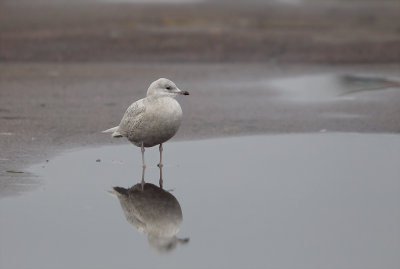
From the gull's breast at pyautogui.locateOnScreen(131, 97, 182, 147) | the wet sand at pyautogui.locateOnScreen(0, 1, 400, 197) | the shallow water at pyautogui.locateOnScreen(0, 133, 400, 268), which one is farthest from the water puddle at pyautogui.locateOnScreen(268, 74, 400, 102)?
the gull's breast at pyautogui.locateOnScreen(131, 97, 182, 147)

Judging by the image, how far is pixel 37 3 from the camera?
80.3ft

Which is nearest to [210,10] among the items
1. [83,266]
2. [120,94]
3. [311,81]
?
[311,81]

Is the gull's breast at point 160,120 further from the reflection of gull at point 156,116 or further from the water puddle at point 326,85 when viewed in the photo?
the water puddle at point 326,85

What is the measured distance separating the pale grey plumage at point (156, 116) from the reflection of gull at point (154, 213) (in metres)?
0.86

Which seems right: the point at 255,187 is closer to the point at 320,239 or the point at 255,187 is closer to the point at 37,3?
the point at 320,239

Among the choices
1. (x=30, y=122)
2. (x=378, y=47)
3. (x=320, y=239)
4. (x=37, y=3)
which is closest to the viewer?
(x=320, y=239)

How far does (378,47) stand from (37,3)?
12.2 m

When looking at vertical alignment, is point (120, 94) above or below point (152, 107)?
above

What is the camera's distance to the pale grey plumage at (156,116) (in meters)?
7.90

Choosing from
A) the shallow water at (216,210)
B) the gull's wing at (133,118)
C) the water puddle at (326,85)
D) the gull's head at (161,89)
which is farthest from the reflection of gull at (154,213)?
the water puddle at (326,85)

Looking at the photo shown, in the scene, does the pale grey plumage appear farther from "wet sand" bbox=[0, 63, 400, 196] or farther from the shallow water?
"wet sand" bbox=[0, 63, 400, 196]

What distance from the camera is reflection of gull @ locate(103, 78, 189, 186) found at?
311 inches

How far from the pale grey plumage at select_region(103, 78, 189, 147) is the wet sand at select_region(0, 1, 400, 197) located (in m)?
1.15

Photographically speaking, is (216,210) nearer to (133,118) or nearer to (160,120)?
(160,120)
